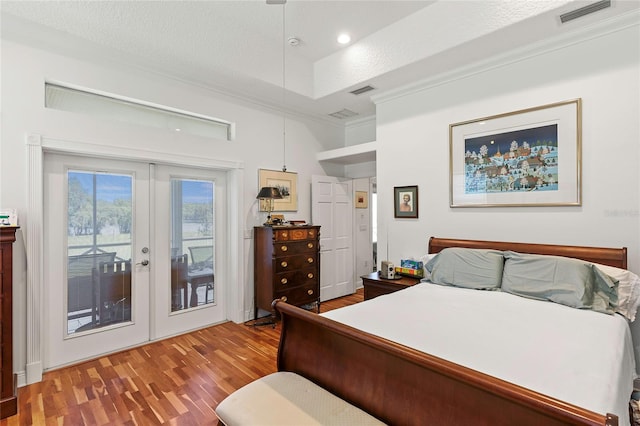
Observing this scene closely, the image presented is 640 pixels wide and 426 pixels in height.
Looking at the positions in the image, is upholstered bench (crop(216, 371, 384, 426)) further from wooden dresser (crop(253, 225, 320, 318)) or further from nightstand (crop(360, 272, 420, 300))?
wooden dresser (crop(253, 225, 320, 318))

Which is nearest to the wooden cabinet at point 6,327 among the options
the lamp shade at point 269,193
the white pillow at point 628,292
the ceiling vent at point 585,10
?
the lamp shade at point 269,193

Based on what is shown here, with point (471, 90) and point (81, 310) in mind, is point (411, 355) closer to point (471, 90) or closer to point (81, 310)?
point (471, 90)

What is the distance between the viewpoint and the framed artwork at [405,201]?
3.66 m

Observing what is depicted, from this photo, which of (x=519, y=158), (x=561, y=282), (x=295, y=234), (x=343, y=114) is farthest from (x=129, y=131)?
(x=561, y=282)

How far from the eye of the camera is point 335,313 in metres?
2.14

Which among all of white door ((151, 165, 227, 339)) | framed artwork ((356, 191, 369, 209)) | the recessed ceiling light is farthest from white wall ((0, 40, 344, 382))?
the recessed ceiling light

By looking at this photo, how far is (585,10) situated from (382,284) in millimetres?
2831

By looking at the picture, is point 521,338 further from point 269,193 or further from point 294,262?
point 269,193

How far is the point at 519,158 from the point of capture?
9.59 ft

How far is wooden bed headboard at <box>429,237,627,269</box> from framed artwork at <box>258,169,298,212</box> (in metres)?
2.12

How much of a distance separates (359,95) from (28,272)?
3.82 meters

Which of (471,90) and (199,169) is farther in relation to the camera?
(199,169)

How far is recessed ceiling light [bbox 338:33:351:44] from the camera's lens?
3.40 meters

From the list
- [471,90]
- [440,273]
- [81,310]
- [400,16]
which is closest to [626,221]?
[440,273]
